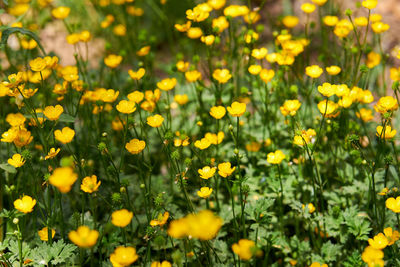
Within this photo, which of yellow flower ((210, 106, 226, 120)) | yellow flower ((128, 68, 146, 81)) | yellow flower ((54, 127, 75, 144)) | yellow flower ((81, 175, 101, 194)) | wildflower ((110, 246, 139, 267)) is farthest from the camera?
yellow flower ((128, 68, 146, 81))

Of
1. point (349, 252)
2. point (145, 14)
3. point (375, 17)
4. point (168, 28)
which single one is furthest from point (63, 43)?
point (349, 252)

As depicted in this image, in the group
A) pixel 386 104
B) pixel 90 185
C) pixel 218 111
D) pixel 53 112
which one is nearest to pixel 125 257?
pixel 90 185

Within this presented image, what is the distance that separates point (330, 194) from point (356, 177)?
0.28 m

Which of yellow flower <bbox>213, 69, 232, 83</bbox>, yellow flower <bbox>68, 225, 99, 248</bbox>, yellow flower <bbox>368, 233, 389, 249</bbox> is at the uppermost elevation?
yellow flower <bbox>213, 69, 232, 83</bbox>

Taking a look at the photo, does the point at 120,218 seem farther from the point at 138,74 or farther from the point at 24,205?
the point at 138,74

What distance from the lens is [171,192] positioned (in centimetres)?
245

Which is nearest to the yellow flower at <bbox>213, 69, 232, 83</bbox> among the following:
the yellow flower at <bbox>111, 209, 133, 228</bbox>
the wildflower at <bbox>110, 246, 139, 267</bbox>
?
the yellow flower at <bbox>111, 209, 133, 228</bbox>

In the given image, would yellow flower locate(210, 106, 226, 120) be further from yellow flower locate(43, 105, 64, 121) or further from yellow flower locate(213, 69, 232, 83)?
yellow flower locate(43, 105, 64, 121)

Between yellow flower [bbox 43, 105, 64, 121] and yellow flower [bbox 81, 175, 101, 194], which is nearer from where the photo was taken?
yellow flower [bbox 81, 175, 101, 194]

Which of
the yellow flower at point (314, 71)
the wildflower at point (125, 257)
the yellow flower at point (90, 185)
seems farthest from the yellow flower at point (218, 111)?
the wildflower at point (125, 257)

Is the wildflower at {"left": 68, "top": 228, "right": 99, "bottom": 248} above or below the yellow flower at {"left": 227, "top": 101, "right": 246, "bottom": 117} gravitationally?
below

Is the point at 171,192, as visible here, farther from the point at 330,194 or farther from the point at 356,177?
the point at 356,177

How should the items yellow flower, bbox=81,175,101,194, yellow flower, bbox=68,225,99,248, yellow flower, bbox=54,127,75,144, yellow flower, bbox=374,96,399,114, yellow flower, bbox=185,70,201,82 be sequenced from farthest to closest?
yellow flower, bbox=185,70,201,82
yellow flower, bbox=374,96,399,114
yellow flower, bbox=54,127,75,144
yellow flower, bbox=81,175,101,194
yellow flower, bbox=68,225,99,248

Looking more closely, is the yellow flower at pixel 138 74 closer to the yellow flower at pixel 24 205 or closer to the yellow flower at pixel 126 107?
the yellow flower at pixel 126 107
